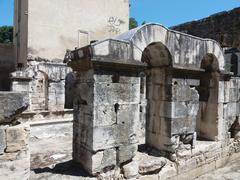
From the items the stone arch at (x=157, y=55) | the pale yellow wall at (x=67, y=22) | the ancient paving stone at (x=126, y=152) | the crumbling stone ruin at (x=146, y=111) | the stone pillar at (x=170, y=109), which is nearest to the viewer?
the crumbling stone ruin at (x=146, y=111)

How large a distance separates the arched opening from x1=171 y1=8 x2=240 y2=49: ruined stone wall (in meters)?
→ 4.92

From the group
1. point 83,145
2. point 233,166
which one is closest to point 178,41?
point 83,145

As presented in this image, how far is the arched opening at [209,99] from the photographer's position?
532cm

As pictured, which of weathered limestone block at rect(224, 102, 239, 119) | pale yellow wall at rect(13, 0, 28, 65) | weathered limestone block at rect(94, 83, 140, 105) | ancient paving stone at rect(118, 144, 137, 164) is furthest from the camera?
pale yellow wall at rect(13, 0, 28, 65)

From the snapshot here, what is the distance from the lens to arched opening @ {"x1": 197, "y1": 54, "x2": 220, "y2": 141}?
5.32 metres

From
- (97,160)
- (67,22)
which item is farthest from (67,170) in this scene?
(67,22)

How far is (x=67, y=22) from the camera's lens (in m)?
14.6

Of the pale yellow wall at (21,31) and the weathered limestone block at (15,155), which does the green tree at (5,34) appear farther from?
the weathered limestone block at (15,155)

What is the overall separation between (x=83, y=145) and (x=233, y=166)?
358 centimetres

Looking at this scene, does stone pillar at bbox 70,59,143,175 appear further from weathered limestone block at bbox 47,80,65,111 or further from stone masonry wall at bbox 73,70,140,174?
weathered limestone block at bbox 47,80,65,111

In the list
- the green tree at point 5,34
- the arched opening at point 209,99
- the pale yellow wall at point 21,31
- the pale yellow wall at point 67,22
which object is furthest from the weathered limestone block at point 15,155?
the green tree at point 5,34

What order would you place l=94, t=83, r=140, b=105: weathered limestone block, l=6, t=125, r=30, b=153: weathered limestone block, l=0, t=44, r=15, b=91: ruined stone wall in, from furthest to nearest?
l=0, t=44, r=15, b=91: ruined stone wall, l=94, t=83, r=140, b=105: weathered limestone block, l=6, t=125, r=30, b=153: weathered limestone block

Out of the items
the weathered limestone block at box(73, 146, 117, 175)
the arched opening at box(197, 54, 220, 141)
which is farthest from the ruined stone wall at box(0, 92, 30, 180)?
the arched opening at box(197, 54, 220, 141)

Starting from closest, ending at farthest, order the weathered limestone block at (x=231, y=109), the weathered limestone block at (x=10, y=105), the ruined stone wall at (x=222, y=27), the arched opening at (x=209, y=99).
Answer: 1. the weathered limestone block at (x=10, y=105)
2. the arched opening at (x=209, y=99)
3. the weathered limestone block at (x=231, y=109)
4. the ruined stone wall at (x=222, y=27)
